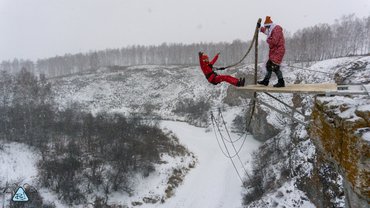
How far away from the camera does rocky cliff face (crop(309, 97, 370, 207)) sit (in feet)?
14.9

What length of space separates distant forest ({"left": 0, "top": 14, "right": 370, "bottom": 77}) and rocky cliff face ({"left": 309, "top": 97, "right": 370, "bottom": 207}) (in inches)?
2235

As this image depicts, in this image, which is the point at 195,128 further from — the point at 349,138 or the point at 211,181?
the point at 349,138

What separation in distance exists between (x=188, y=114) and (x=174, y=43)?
7717cm

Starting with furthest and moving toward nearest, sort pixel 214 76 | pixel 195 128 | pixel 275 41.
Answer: pixel 195 128 → pixel 214 76 → pixel 275 41

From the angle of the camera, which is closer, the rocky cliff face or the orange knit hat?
the rocky cliff face

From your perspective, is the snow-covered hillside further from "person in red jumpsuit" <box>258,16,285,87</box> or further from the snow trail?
"person in red jumpsuit" <box>258,16,285,87</box>

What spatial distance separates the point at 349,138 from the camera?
4.91 meters

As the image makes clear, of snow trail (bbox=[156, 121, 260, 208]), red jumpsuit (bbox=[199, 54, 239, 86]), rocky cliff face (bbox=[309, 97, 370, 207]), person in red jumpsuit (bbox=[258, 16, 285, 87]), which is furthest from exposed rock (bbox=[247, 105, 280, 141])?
rocky cliff face (bbox=[309, 97, 370, 207])

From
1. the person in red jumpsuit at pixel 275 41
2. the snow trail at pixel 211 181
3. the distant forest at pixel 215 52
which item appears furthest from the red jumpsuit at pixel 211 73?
the distant forest at pixel 215 52

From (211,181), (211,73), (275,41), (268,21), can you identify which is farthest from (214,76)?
(211,181)

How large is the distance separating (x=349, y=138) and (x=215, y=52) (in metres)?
98.3

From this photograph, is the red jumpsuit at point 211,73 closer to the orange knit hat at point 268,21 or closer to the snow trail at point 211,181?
the orange knit hat at point 268,21

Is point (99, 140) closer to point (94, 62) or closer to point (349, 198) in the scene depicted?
point (349, 198)

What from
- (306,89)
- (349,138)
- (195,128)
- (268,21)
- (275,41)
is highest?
(268,21)
